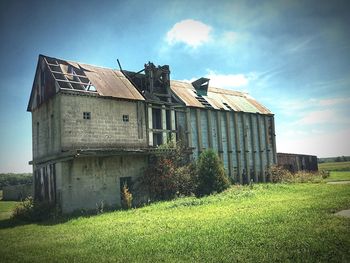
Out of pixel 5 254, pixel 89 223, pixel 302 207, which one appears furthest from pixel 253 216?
pixel 5 254

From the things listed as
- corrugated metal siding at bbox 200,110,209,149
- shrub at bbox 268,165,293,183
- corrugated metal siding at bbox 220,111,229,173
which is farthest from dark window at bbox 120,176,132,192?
shrub at bbox 268,165,293,183

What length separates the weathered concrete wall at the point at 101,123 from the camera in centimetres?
1978

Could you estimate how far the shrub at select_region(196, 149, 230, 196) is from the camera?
21.8 metres

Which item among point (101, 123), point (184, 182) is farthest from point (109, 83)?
point (184, 182)

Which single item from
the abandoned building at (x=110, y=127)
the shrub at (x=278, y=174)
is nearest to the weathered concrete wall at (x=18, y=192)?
the abandoned building at (x=110, y=127)

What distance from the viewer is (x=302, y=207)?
1274cm

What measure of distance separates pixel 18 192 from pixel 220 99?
29.8 meters

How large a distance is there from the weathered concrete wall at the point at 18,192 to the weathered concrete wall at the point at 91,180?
2220 centimetres

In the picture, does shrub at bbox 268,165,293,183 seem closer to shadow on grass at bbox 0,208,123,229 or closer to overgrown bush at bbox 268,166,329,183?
overgrown bush at bbox 268,166,329,183

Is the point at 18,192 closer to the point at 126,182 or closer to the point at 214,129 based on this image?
the point at 126,182

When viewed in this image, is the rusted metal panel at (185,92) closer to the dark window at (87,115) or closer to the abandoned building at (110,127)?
the abandoned building at (110,127)

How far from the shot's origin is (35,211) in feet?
57.9

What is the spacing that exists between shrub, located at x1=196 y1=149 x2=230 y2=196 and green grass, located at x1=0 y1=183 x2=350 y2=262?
7.30 meters

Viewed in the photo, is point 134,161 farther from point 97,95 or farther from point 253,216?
point 253,216
